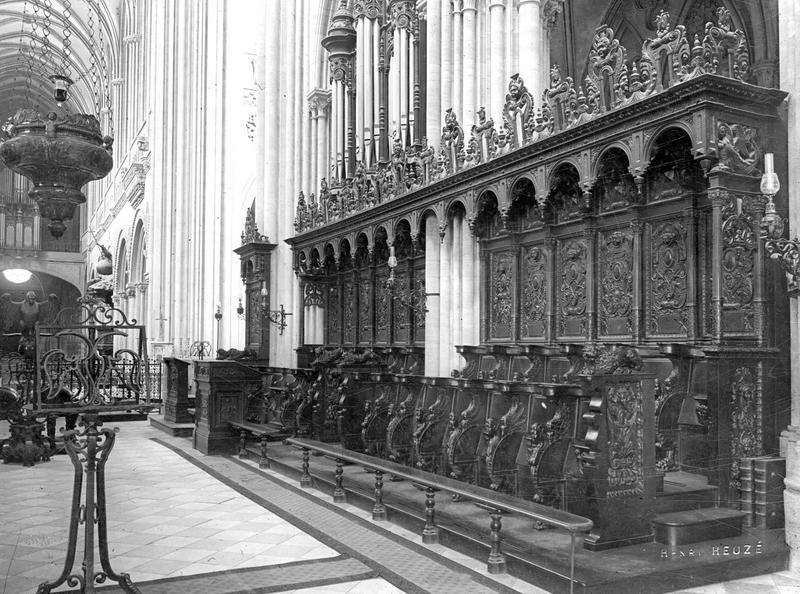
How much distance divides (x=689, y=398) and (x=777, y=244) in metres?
1.36

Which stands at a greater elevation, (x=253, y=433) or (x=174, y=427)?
(x=253, y=433)

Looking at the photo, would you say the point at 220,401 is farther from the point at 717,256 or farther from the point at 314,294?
the point at 717,256

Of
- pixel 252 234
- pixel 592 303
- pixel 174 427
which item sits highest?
pixel 252 234

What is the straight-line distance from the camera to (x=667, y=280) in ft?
24.4

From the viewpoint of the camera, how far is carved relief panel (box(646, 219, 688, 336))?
7.25 meters

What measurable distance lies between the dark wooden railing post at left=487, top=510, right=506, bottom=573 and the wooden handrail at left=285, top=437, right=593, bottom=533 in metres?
0.09

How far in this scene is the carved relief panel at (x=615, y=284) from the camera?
7.87 m

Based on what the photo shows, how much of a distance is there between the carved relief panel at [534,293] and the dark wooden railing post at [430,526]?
3485 millimetres

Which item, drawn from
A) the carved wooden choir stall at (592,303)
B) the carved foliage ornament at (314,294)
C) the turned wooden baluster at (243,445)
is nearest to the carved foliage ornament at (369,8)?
the carved wooden choir stall at (592,303)

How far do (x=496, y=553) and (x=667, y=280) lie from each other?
11.2 feet

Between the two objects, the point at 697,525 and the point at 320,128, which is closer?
the point at 697,525

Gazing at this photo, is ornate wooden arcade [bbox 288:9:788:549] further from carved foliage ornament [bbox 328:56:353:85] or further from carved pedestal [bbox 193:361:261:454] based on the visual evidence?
carved foliage ornament [bbox 328:56:353:85]

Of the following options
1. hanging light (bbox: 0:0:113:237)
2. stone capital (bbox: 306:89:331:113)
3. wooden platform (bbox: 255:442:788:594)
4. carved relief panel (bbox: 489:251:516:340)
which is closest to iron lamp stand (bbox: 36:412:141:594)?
hanging light (bbox: 0:0:113:237)

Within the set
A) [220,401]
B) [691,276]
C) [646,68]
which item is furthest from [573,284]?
[220,401]
